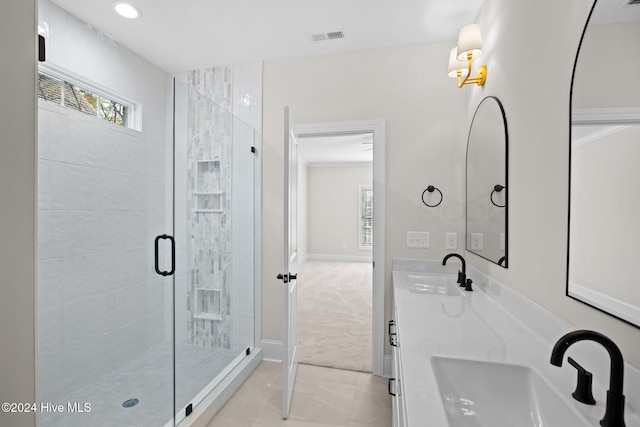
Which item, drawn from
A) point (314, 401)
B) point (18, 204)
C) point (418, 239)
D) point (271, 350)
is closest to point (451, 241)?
point (418, 239)

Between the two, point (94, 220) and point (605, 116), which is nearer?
point (605, 116)

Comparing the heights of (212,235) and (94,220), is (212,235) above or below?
below

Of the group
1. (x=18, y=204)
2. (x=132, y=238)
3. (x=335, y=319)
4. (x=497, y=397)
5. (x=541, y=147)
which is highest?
(x=541, y=147)

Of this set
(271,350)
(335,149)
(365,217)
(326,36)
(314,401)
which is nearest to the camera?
(314,401)

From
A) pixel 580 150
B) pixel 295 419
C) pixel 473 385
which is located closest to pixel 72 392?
pixel 295 419

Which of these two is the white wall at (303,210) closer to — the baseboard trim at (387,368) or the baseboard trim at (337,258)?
the baseboard trim at (337,258)

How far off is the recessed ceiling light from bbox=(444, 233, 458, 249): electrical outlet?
107 inches

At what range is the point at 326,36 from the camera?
2344mm

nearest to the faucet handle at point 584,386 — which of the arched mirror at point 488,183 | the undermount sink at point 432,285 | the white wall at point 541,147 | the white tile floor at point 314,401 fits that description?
the white wall at point 541,147

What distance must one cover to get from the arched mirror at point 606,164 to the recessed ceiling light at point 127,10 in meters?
2.47

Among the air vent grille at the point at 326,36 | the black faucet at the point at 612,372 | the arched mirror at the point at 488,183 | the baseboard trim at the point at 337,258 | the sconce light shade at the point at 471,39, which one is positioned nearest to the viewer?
the black faucet at the point at 612,372

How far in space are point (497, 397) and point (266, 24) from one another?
2.48 metres

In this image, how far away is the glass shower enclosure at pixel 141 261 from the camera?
1.93 meters

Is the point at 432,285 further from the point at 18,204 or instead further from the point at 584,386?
the point at 18,204
